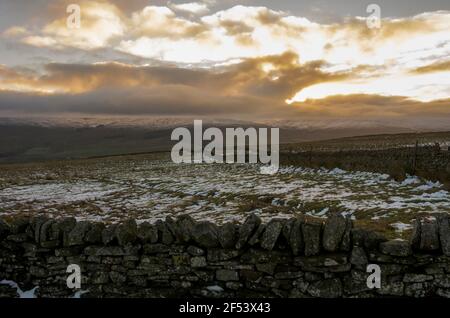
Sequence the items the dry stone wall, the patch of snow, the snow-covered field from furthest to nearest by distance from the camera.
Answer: the snow-covered field
the patch of snow
the dry stone wall

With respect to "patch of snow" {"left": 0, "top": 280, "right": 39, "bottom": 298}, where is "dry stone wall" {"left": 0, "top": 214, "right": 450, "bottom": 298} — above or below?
above

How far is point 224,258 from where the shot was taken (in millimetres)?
7301

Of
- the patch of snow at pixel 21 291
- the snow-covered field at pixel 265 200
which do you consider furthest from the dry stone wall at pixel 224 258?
the snow-covered field at pixel 265 200

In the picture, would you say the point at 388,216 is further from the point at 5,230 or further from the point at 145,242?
the point at 5,230

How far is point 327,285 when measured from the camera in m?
6.87

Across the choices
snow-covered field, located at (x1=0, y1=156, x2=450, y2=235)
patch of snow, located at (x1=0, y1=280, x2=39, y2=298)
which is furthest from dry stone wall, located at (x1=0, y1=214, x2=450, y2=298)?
snow-covered field, located at (x1=0, y1=156, x2=450, y2=235)

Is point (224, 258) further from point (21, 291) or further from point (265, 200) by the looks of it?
point (265, 200)

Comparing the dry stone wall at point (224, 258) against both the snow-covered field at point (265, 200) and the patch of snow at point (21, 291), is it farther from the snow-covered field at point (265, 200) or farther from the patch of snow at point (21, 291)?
the snow-covered field at point (265, 200)

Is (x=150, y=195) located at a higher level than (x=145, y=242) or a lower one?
lower

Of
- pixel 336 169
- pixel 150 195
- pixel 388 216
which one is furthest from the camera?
pixel 336 169

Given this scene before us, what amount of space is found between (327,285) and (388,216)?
7030 millimetres

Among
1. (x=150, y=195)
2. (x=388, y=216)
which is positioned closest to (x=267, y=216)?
(x=388, y=216)

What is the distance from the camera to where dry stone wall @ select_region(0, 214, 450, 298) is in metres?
6.70

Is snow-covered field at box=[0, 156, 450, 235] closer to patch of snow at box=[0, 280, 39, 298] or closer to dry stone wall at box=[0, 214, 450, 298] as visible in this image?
dry stone wall at box=[0, 214, 450, 298]
